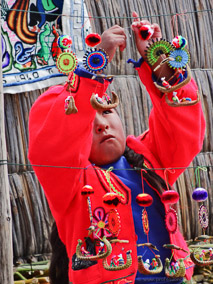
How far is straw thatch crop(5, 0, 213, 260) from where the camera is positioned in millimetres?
3076

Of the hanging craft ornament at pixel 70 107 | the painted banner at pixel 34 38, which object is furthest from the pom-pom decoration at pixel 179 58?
the painted banner at pixel 34 38

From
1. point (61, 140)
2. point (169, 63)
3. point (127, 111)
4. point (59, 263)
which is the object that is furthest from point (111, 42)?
point (127, 111)

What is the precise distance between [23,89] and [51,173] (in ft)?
3.28

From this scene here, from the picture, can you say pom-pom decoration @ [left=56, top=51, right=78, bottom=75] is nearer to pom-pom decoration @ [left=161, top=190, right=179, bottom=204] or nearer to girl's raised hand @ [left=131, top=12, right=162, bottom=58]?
girl's raised hand @ [left=131, top=12, right=162, bottom=58]

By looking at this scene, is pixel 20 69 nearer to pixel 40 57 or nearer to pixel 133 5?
pixel 40 57

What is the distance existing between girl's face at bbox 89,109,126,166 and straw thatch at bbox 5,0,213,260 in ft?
1.60

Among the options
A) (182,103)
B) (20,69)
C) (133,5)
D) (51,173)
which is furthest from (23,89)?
(182,103)

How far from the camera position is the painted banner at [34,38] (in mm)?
3004

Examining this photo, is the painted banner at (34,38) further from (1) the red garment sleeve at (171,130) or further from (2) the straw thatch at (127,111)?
(1) the red garment sleeve at (171,130)

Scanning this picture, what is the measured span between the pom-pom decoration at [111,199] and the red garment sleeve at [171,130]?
0.32 meters

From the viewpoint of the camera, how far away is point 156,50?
208cm

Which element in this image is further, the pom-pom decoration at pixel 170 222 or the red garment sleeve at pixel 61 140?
the pom-pom decoration at pixel 170 222

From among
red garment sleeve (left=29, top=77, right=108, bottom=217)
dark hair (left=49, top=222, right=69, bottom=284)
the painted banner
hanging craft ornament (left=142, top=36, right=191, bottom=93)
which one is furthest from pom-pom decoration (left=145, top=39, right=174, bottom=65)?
the painted banner

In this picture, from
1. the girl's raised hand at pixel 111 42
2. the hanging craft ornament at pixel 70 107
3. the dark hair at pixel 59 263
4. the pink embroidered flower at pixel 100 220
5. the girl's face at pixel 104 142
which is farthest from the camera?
the dark hair at pixel 59 263
